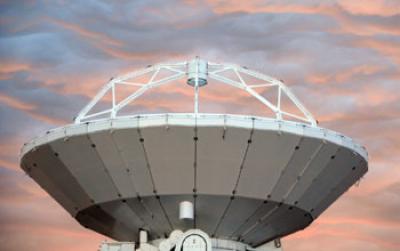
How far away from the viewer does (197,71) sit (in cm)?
4556

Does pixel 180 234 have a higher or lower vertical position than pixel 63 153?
lower

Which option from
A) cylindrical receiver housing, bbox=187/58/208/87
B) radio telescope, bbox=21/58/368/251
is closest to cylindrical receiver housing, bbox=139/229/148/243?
radio telescope, bbox=21/58/368/251

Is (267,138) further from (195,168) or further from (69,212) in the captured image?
(69,212)

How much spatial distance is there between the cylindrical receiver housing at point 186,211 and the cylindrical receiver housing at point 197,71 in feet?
21.4

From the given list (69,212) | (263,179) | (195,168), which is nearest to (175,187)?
(195,168)

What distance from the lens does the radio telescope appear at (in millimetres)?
40500

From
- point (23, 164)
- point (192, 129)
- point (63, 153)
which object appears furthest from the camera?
point (23, 164)

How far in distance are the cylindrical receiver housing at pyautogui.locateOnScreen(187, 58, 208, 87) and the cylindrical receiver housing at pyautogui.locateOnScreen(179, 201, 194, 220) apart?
654cm

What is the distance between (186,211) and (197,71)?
24.4 ft

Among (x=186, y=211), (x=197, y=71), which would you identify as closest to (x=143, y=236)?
(x=186, y=211)

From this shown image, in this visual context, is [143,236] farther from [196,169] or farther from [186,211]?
[196,169]

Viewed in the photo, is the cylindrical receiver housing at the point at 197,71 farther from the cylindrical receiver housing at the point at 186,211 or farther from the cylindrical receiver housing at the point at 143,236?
the cylindrical receiver housing at the point at 143,236

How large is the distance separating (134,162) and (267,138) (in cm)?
584

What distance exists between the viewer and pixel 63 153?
42688 millimetres
